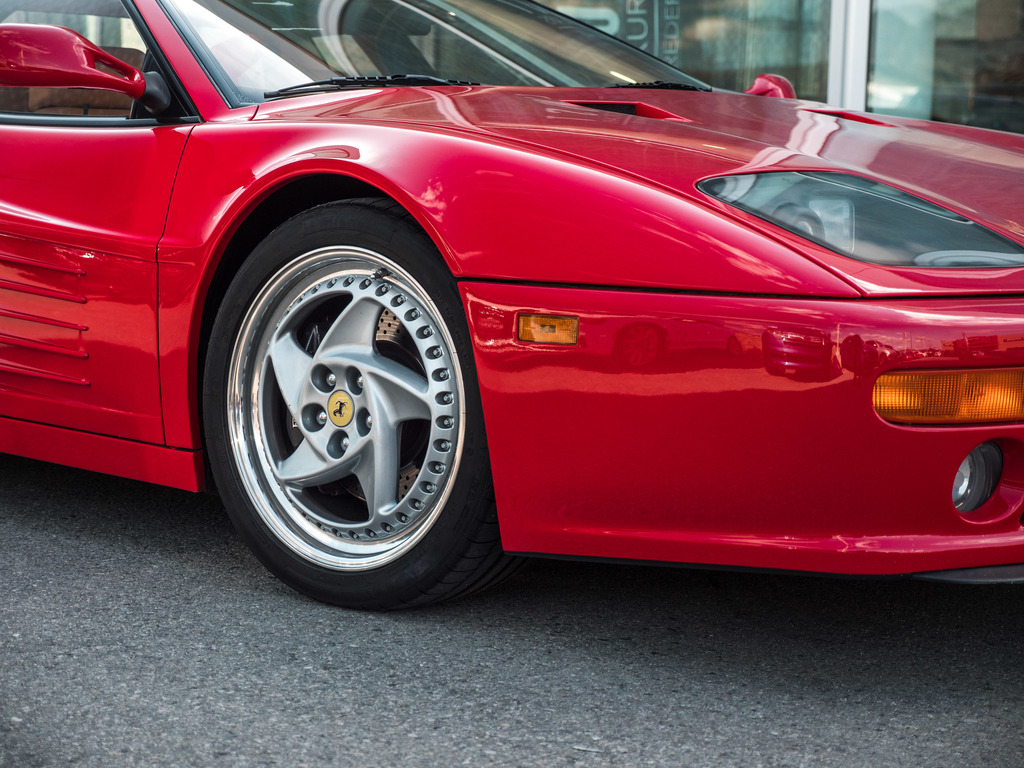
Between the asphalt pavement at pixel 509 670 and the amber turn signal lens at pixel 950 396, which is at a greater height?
the amber turn signal lens at pixel 950 396

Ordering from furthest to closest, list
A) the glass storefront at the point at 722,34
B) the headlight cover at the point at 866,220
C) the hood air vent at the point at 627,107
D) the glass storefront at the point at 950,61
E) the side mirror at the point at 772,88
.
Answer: the glass storefront at the point at 722,34, the glass storefront at the point at 950,61, the side mirror at the point at 772,88, the hood air vent at the point at 627,107, the headlight cover at the point at 866,220

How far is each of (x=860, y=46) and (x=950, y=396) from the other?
20.2 ft

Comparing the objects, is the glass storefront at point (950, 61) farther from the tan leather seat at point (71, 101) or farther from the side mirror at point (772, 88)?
the tan leather seat at point (71, 101)

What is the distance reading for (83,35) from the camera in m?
2.74

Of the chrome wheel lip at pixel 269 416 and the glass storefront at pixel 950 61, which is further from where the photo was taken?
the glass storefront at pixel 950 61

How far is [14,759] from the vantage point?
62.1 inches

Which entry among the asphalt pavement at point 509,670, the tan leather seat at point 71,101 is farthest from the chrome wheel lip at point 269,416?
the tan leather seat at point 71,101

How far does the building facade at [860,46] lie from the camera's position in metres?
6.96

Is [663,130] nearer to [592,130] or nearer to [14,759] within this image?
[592,130]

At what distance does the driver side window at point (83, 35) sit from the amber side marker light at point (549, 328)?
1.27 m

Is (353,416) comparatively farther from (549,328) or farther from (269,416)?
(549,328)

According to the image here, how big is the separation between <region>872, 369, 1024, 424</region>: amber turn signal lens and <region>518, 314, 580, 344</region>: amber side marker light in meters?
0.44

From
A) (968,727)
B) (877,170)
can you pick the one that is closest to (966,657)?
(968,727)

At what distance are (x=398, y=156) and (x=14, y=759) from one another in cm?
106
